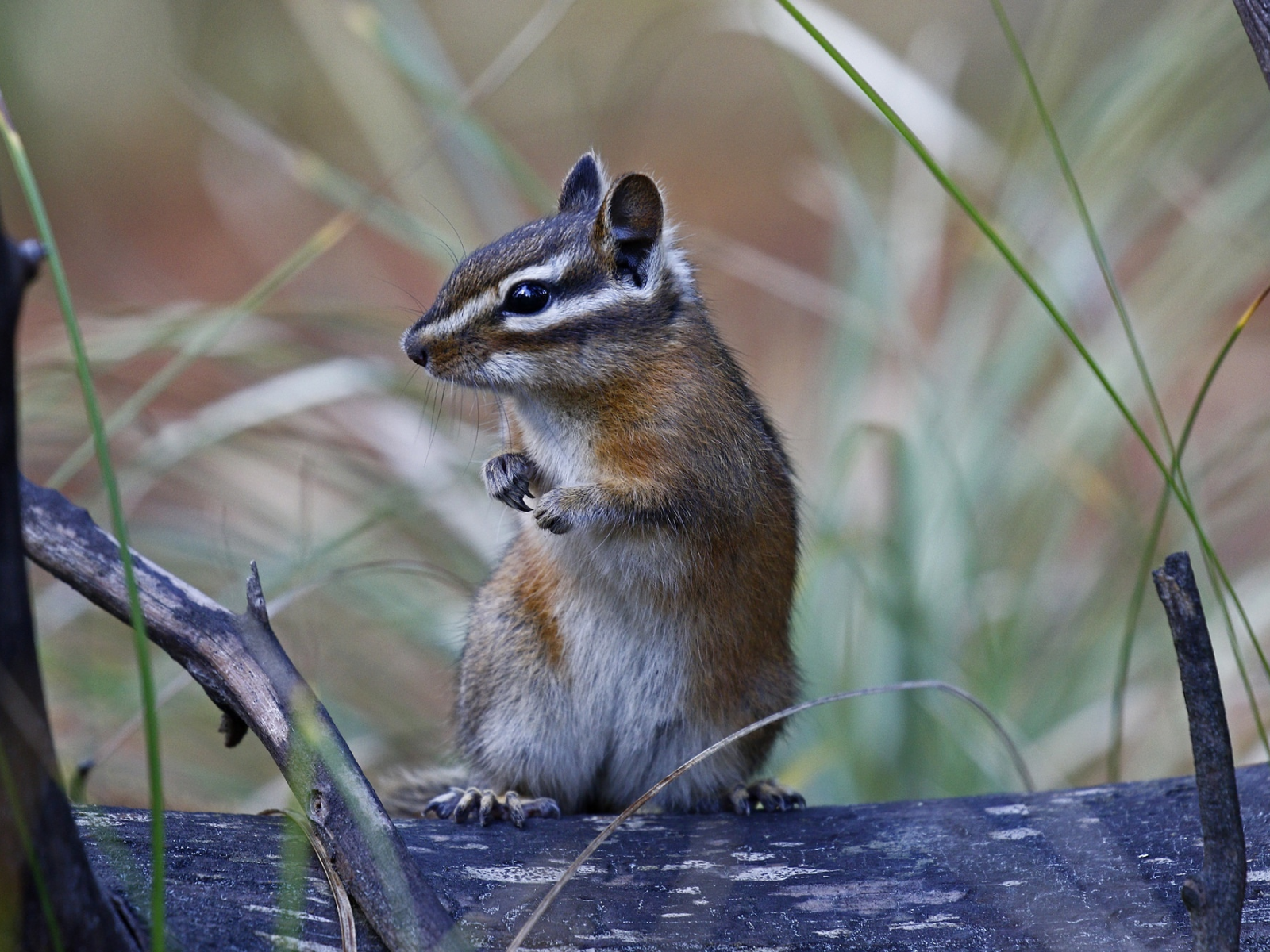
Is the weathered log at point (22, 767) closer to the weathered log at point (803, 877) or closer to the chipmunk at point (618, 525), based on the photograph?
the weathered log at point (803, 877)

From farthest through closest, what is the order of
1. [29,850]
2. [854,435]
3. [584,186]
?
1. [854,435]
2. [584,186]
3. [29,850]

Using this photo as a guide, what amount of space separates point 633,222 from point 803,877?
1.35m

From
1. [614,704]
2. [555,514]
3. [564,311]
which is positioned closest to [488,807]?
[614,704]

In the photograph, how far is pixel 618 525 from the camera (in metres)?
2.46

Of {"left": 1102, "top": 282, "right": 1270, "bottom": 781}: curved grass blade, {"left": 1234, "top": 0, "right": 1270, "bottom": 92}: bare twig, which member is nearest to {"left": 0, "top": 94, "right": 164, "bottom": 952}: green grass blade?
{"left": 1102, "top": 282, "right": 1270, "bottom": 781}: curved grass blade

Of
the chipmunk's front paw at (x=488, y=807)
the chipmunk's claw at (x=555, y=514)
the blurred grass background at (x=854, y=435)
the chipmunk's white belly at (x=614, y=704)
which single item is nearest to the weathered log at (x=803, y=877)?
the chipmunk's front paw at (x=488, y=807)

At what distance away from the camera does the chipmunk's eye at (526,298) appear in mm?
2387

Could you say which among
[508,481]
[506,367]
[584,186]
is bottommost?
[508,481]

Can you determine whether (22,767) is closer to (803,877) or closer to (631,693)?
(803,877)

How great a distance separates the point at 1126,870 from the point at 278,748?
1345mm

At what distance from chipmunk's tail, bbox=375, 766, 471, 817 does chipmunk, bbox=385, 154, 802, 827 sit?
25 cm

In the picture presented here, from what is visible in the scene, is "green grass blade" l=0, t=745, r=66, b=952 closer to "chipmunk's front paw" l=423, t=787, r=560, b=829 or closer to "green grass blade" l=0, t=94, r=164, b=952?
"green grass blade" l=0, t=94, r=164, b=952

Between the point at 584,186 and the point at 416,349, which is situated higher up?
the point at 584,186

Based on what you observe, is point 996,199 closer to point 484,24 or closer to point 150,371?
point 150,371
